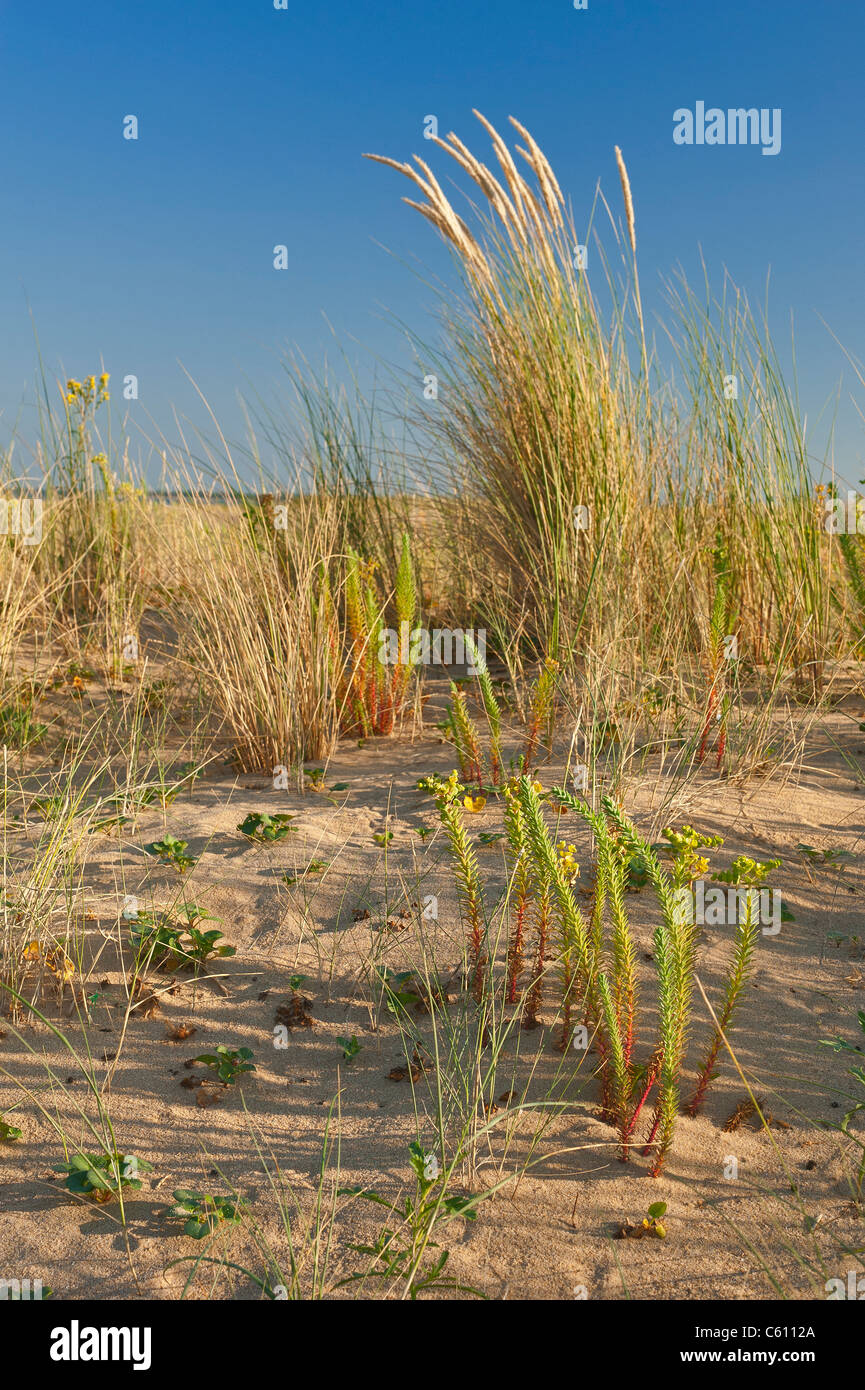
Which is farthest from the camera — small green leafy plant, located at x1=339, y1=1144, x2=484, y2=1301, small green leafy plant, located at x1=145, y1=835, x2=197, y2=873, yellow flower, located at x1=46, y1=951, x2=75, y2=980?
small green leafy plant, located at x1=145, y1=835, x2=197, y2=873

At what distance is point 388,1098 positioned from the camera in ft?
7.05

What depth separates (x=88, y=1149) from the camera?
6.63 ft

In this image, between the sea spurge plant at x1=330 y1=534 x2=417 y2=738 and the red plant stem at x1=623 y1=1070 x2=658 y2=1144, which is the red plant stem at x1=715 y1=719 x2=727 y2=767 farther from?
the red plant stem at x1=623 y1=1070 x2=658 y2=1144

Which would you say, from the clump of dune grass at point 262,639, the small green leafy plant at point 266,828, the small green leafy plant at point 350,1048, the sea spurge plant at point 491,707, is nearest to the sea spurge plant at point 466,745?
the sea spurge plant at point 491,707

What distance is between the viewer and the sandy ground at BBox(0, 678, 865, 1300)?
174 cm

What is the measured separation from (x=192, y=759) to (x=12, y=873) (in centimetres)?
112

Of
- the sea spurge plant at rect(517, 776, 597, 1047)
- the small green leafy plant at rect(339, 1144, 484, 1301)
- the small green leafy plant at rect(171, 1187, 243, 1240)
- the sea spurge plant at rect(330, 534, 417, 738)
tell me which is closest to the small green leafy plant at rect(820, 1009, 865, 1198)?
the sea spurge plant at rect(517, 776, 597, 1047)

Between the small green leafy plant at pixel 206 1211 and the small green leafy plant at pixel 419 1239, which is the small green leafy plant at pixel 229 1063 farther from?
the small green leafy plant at pixel 419 1239

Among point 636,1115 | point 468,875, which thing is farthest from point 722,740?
point 636,1115

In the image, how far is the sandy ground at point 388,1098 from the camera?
1738 mm

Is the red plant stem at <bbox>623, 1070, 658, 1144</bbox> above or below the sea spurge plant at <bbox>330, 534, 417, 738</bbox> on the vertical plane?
below
